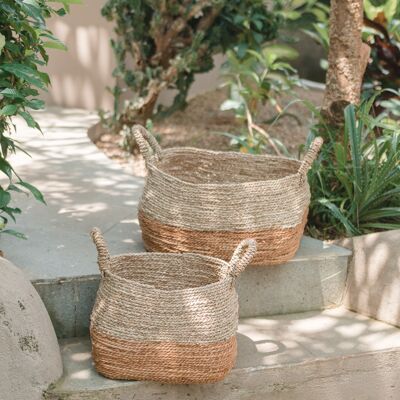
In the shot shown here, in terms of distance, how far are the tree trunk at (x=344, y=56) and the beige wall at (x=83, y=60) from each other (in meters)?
2.84

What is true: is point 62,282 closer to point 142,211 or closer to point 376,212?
point 142,211

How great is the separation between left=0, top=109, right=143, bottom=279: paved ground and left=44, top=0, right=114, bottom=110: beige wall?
2.84ft

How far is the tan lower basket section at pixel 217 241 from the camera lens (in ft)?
12.9

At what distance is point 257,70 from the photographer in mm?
7059

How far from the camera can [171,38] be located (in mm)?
6523

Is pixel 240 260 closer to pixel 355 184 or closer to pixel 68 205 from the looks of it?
pixel 355 184

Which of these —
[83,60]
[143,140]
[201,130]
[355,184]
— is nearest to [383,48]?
[201,130]

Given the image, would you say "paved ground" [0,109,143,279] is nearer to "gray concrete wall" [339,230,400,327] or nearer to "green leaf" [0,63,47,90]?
"green leaf" [0,63,47,90]

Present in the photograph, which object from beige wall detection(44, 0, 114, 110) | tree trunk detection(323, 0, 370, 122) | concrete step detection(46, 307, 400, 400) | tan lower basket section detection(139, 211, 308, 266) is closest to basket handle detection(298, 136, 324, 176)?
tan lower basket section detection(139, 211, 308, 266)

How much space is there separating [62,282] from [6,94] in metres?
0.85

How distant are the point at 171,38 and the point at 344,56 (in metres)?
1.95

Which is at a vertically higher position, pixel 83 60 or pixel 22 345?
pixel 83 60

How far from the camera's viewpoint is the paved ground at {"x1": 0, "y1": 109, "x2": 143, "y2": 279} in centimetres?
395

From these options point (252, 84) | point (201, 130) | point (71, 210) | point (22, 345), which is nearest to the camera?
point (22, 345)
